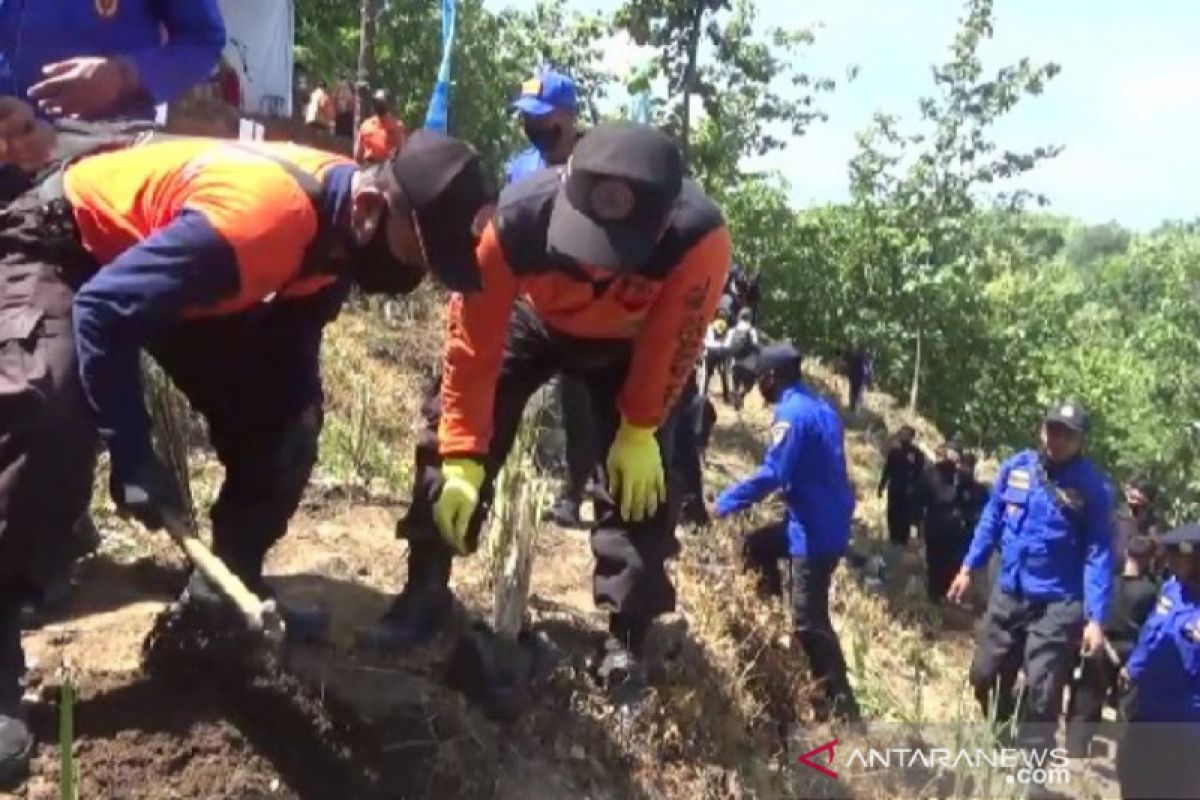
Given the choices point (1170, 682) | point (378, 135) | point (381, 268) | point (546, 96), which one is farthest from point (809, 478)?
point (378, 135)

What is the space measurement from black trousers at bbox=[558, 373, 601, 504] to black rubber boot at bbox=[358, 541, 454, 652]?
5.32 ft

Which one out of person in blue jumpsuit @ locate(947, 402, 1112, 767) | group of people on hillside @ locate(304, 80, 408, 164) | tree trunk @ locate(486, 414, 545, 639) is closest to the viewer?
tree trunk @ locate(486, 414, 545, 639)

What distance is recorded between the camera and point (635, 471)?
417 centimetres

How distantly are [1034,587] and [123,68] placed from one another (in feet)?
16.3

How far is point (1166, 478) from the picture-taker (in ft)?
82.0

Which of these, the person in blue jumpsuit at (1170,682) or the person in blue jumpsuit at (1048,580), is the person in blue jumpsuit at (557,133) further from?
the person in blue jumpsuit at (1170,682)

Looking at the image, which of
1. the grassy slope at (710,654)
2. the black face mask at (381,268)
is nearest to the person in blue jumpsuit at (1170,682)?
the grassy slope at (710,654)

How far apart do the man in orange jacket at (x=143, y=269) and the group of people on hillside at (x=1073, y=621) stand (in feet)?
12.0

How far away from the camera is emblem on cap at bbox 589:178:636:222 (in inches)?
143

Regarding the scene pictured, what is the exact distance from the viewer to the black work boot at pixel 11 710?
3.17 meters

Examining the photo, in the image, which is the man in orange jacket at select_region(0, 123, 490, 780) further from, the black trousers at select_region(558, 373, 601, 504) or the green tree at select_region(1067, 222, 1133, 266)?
the green tree at select_region(1067, 222, 1133, 266)

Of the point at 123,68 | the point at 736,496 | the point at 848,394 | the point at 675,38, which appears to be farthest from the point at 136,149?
the point at 848,394

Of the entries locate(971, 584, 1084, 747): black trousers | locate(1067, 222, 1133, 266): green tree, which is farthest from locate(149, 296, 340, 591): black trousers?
locate(1067, 222, 1133, 266): green tree

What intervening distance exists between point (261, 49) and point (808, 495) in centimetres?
770
